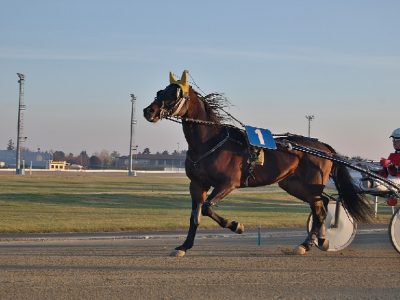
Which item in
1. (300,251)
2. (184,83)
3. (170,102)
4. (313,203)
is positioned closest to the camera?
(170,102)

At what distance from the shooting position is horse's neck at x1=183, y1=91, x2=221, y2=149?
920cm

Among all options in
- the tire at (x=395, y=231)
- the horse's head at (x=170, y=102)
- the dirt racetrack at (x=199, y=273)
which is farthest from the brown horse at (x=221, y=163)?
the tire at (x=395, y=231)

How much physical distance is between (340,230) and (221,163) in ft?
8.38

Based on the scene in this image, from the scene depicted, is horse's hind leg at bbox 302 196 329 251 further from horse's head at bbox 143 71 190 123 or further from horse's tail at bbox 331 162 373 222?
horse's head at bbox 143 71 190 123

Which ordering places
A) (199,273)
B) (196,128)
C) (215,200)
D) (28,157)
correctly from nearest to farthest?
(199,273) → (215,200) → (196,128) → (28,157)

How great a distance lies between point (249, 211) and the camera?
81.8ft

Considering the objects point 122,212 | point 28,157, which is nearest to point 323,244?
point 122,212

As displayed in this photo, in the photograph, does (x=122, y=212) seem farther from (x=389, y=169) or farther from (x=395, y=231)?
(x=395, y=231)

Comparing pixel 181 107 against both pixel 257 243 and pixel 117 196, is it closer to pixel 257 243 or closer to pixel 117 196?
pixel 257 243

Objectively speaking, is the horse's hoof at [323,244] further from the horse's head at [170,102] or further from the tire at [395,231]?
the horse's head at [170,102]

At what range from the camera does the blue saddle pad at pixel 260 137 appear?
9133 millimetres

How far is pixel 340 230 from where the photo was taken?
415 inches

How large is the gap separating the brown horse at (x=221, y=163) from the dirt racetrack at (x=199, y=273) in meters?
0.59

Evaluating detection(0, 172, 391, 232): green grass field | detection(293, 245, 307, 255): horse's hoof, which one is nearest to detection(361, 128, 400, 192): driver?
detection(293, 245, 307, 255): horse's hoof
